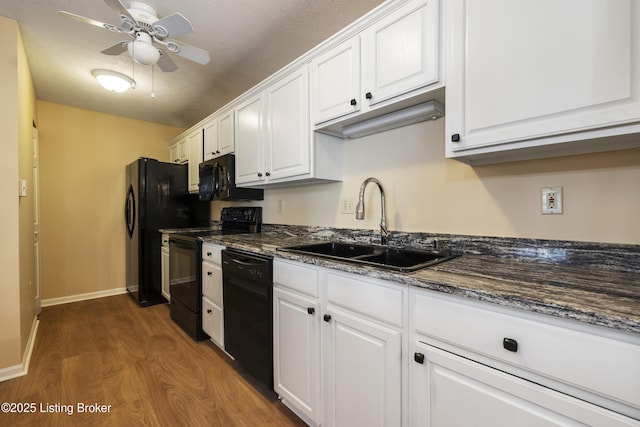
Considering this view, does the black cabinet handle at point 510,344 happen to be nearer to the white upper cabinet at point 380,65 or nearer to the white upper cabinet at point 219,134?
the white upper cabinet at point 380,65

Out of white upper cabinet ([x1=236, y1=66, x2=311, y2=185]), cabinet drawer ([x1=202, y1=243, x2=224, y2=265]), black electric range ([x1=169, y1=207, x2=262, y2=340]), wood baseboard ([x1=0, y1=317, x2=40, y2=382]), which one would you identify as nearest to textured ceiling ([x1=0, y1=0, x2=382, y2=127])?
white upper cabinet ([x1=236, y1=66, x2=311, y2=185])

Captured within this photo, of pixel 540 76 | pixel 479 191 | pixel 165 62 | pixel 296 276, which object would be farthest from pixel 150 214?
pixel 540 76

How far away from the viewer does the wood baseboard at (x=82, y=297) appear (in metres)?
3.34

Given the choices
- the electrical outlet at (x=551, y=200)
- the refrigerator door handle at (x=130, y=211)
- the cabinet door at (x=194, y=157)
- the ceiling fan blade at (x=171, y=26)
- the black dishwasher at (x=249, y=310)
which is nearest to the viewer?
the electrical outlet at (x=551, y=200)

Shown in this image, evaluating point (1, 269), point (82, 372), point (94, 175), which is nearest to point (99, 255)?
point (94, 175)

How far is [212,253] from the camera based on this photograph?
2.21 m

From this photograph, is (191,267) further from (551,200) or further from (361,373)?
(551,200)

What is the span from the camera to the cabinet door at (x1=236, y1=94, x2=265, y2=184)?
2.30 meters

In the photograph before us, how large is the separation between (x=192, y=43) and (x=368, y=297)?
2.26 meters

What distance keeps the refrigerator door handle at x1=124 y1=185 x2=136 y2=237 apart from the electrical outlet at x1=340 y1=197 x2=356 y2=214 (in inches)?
108

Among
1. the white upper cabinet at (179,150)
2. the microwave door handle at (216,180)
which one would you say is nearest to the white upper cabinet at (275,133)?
the microwave door handle at (216,180)

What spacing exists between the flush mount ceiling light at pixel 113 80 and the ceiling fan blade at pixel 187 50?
0.97m

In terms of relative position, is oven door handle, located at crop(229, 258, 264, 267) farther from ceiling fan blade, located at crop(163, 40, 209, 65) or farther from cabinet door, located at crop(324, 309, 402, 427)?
ceiling fan blade, located at crop(163, 40, 209, 65)

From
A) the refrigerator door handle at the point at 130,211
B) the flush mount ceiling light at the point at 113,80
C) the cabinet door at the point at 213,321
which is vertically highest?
the flush mount ceiling light at the point at 113,80
